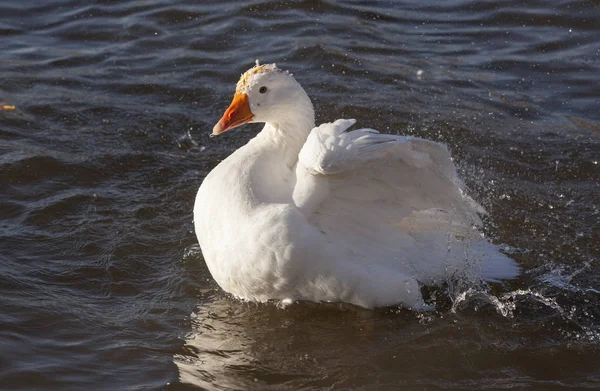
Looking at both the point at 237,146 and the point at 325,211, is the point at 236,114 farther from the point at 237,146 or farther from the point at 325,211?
the point at 237,146

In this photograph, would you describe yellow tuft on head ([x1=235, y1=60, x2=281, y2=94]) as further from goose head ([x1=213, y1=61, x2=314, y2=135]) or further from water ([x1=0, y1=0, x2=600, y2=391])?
water ([x1=0, y1=0, x2=600, y2=391])

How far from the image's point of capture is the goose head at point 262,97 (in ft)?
18.2

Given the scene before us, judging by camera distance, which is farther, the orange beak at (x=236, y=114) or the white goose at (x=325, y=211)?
the orange beak at (x=236, y=114)

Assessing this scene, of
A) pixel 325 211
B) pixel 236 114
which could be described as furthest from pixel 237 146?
pixel 325 211

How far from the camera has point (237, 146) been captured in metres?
8.05

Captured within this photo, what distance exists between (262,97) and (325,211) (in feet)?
2.72

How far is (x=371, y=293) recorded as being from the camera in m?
5.48

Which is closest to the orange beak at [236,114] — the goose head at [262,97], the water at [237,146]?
the goose head at [262,97]

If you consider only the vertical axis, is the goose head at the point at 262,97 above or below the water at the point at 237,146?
above

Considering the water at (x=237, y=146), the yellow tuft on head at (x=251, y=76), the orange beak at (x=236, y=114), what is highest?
the yellow tuft on head at (x=251, y=76)

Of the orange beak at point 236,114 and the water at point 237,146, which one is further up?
the orange beak at point 236,114

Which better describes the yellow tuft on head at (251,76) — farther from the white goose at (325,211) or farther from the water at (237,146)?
the water at (237,146)

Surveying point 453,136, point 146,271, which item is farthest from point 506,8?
point 146,271

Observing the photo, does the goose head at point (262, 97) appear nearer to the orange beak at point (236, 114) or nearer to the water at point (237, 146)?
the orange beak at point (236, 114)
